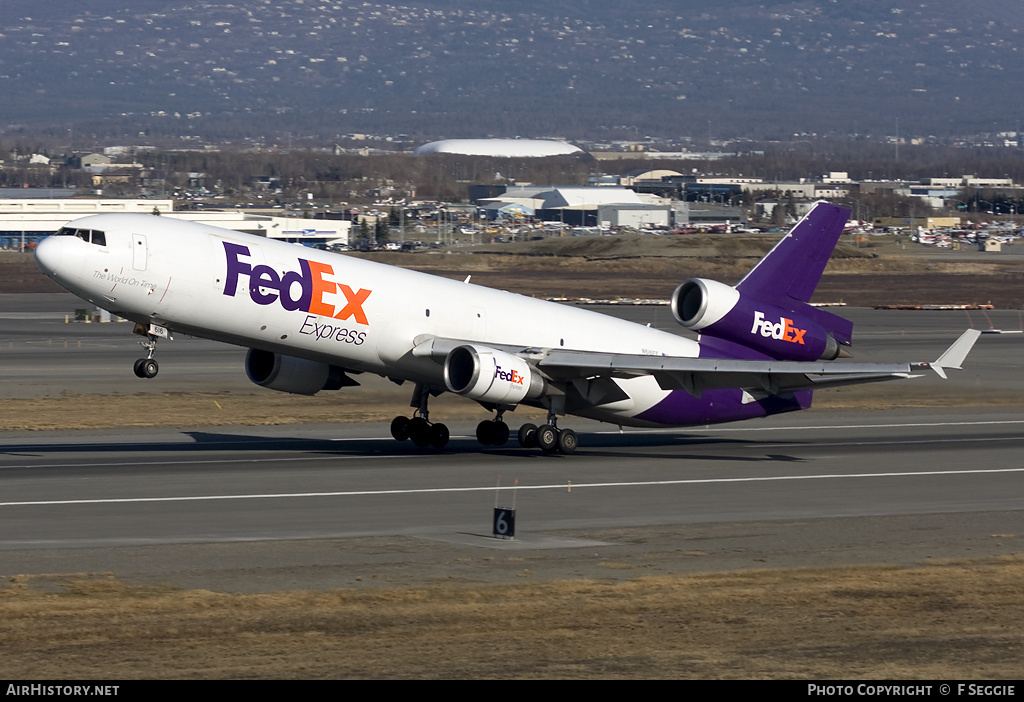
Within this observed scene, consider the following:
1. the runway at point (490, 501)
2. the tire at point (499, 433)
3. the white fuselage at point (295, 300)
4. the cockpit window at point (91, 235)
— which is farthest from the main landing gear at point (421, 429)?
the cockpit window at point (91, 235)

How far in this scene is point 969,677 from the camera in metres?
17.3

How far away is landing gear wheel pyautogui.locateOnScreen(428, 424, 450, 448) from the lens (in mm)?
42031

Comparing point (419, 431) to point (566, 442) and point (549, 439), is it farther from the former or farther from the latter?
point (566, 442)

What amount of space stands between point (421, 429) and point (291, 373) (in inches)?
173

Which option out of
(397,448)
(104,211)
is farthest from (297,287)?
(104,211)

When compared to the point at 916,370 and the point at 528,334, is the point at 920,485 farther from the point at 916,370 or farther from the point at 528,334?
the point at 528,334

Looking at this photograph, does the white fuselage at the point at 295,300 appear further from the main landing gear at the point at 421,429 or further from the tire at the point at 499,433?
the tire at the point at 499,433

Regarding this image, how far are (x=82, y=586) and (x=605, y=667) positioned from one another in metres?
9.24

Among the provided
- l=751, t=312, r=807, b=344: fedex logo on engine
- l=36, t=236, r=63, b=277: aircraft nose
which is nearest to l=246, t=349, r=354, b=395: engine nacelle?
l=36, t=236, r=63, b=277: aircraft nose

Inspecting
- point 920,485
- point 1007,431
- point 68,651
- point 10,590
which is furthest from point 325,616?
point 1007,431

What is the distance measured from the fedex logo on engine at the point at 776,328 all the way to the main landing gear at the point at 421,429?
10042 millimetres

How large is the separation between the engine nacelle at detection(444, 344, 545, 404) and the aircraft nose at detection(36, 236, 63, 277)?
10.3 m

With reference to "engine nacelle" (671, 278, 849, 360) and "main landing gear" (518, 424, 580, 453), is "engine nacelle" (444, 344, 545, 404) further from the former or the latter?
"engine nacelle" (671, 278, 849, 360)
